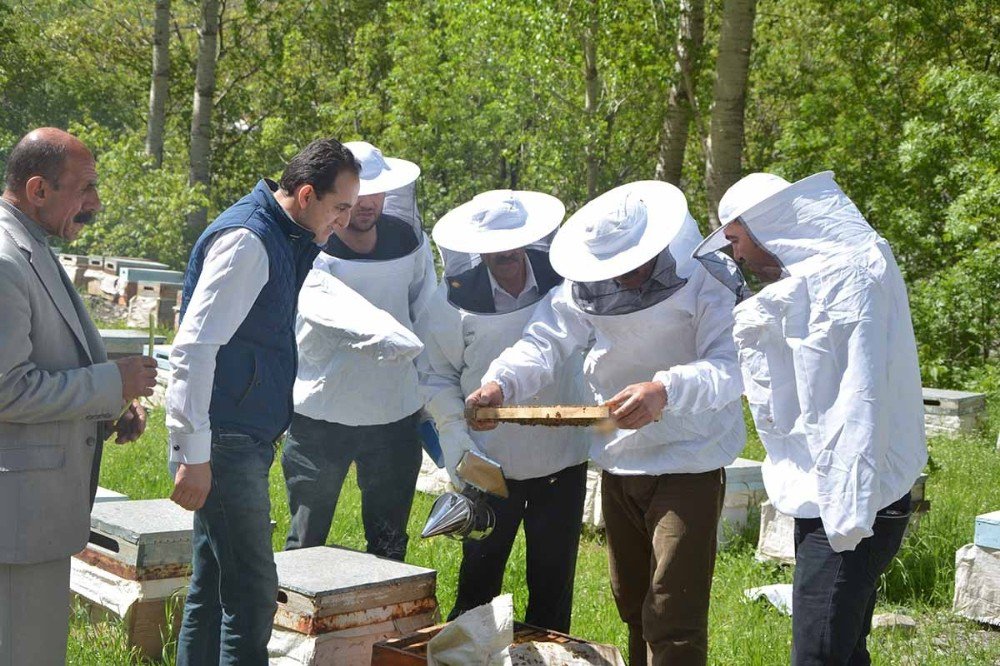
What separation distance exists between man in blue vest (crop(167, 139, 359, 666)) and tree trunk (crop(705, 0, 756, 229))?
6.45 meters

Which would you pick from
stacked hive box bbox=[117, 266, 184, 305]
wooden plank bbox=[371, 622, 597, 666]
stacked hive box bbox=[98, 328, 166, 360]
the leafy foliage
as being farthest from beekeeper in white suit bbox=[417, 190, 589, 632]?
stacked hive box bbox=[117, 266, 184, 305]

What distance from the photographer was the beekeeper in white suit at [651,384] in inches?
118

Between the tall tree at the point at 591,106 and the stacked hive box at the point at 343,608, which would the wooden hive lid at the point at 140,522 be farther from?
the tall tree at the point at 591,106

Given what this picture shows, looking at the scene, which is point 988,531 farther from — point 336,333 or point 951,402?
point 951,402

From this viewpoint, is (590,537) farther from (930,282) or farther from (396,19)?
(396,19)

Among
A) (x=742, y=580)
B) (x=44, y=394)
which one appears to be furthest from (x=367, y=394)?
(x=742, y=580)

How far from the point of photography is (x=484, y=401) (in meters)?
3.25

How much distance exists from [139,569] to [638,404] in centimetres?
181

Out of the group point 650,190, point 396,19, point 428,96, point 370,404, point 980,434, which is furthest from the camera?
point 396,19

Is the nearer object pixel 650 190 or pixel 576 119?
pixel 650 190

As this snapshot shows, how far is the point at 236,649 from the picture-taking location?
114 inches

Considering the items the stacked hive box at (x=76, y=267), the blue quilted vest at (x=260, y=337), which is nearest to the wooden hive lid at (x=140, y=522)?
the blue quilted vest at (x=260, y=337)

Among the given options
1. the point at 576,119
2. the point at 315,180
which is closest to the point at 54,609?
the point at 315,180

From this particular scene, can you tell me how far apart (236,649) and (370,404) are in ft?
3.86
